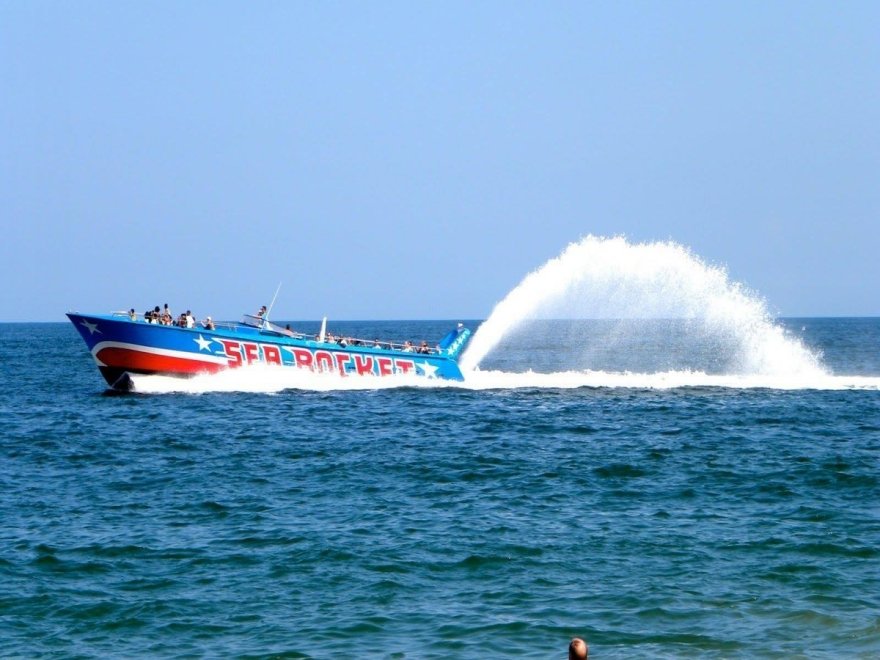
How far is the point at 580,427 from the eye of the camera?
115 ft

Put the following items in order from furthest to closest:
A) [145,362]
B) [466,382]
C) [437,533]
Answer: [466,382], [145,362], [437,533]

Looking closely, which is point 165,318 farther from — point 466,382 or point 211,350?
point 466,382

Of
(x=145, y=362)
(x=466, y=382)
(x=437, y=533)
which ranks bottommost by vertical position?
(x=437, y=533)

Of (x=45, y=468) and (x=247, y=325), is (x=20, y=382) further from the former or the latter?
(x=45, y=468)

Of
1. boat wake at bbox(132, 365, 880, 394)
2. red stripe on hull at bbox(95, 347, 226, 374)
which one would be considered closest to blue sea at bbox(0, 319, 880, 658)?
red stripe on hull at bbox(95, 347, 226, 374)

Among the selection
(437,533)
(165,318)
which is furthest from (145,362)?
(437,533)

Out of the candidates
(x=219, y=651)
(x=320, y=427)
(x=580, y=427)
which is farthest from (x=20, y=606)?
(x=580, y=427)

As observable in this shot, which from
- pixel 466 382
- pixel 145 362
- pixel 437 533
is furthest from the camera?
pixel 466 382

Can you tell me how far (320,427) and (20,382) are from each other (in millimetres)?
31408

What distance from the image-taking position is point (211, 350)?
42.2m

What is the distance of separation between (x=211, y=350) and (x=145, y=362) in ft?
8.57

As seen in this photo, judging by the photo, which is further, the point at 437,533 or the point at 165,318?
the point at 165,318

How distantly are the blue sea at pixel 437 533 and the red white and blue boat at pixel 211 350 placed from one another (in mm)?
2896

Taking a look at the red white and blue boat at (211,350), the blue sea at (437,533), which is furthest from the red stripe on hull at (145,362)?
the blue sea at (437,533)
